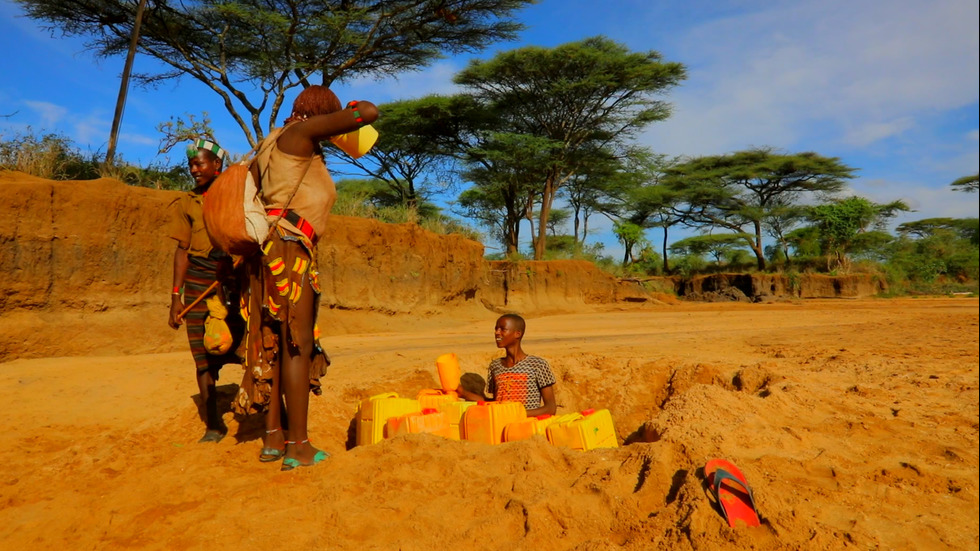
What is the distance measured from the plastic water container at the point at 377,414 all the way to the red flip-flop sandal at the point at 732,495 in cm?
189

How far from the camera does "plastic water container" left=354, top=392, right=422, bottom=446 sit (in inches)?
137

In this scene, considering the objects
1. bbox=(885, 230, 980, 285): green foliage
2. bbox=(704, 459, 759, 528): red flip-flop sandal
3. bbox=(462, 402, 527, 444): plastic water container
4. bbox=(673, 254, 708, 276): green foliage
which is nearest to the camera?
bbox=(704, 459, 759, 528): red flip-flop sandal

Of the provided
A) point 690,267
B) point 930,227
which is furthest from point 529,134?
point 930,227

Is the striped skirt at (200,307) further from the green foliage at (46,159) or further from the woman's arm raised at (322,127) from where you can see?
the green foliage at (46,159)

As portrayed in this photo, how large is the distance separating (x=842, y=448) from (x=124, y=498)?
3.18 m

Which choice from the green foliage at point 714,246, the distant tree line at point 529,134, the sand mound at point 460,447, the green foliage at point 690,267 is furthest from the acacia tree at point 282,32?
the green foliage at point 714,246

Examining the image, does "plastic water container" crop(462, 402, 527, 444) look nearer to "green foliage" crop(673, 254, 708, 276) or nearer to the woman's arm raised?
the woman's arm raised

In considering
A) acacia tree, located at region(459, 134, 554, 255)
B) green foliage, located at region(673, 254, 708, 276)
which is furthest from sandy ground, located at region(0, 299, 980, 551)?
green foliage, located at region(673, 254, 708, 276)

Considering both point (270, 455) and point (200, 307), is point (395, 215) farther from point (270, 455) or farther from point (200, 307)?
point (270, 455)

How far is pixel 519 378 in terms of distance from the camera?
4105 mm

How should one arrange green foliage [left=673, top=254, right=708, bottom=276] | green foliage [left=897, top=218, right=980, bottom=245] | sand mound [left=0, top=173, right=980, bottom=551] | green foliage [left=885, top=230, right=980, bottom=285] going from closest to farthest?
sand mound [left=0, top=173, right=980, bottom=551] < green foliage [left=885, top=230, right=980, bottom=285] < green foliage [left=673, top=254, right=708, bottom=276] < green foliage [left=897, top=218, right=980, bottom=245]

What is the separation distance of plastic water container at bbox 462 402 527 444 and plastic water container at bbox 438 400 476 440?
4.7 inches

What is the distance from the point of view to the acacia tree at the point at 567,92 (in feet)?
64.6

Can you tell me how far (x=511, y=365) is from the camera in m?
4.26
